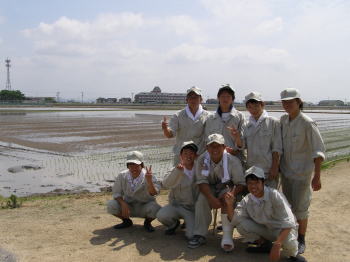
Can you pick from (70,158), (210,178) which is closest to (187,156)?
(210,178)

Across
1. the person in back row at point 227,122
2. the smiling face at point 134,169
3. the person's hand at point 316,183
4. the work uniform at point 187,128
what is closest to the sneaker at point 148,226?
the smiling face at point 134,169

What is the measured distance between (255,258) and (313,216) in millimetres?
2185

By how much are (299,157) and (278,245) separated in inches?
44.5

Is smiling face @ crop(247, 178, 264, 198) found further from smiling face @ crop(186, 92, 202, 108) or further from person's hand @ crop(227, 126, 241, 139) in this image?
smiling face @ crop(186, 92, 202, 108)

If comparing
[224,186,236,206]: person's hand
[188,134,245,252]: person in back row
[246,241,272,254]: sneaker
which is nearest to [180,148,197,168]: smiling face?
[188,134,245,252]: person in back row

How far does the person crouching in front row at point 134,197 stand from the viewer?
519cm

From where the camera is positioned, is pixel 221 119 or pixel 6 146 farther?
pixel 6 146

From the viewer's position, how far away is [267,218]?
13.9 feet

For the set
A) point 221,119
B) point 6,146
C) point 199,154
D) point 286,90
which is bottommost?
point 6,146

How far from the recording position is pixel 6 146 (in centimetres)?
1620

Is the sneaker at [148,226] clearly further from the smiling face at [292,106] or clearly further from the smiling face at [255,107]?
the smiling face at [292,106]

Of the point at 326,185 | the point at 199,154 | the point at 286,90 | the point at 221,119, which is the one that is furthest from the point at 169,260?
the point at 326,185

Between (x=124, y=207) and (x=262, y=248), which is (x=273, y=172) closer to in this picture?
(x=262, y=248)

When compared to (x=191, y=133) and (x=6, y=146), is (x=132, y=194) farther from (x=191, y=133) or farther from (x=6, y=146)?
(x=6, y=146)
